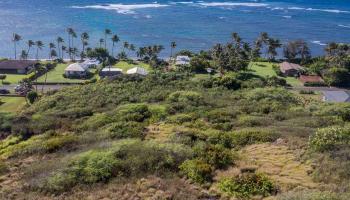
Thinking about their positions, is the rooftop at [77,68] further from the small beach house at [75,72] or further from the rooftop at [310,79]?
the rooftop at [310,79]

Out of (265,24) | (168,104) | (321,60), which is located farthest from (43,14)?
(168,104)

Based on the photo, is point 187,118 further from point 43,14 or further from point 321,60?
point 43,14

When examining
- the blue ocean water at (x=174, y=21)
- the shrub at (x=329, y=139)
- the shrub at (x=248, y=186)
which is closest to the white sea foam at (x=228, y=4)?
the blue ocean water at (x=174, y=21)

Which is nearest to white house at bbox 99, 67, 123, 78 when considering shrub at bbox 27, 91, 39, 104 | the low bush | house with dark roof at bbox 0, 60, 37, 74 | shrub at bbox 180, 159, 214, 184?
house with dark roof at bbox 0, 60, 37, 74

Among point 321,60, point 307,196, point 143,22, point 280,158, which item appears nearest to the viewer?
point 307,196

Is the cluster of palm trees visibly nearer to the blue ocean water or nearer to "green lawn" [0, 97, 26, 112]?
the blue ocean water

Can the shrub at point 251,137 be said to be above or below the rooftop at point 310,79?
above
